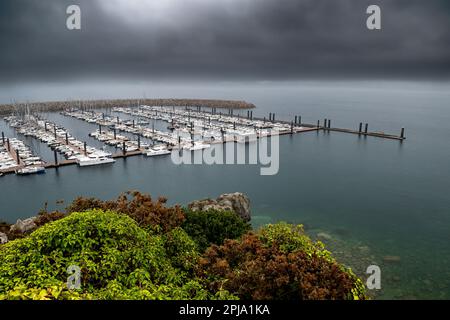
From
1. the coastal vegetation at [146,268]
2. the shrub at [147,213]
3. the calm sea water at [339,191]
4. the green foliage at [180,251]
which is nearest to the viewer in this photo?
the coastal vegetation at [146,268]

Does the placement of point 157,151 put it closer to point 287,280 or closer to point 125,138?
point 125,138

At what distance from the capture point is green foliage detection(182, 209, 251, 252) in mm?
17375

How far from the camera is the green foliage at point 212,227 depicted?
17.4 meters

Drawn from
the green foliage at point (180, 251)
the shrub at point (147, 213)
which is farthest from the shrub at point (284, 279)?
the shrub at point (147, 213)

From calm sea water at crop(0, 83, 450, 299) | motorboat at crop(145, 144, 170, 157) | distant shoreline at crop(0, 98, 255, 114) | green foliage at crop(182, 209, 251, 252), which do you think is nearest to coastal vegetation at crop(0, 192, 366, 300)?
green foliage at crop(182, 209, 251, 252)

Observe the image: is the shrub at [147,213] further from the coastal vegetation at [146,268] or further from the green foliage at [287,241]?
the green foliage at [287,241]

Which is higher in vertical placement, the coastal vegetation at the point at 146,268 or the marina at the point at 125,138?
the coastal vegetation at the point at 146,268

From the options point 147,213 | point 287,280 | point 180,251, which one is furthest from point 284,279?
point 147,213

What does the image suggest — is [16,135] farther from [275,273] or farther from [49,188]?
[275,273]

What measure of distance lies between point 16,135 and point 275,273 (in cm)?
8619

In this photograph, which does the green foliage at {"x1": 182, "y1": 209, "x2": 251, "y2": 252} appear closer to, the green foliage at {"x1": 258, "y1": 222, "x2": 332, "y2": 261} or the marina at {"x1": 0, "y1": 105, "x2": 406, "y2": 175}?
the green foliage at {"x1": 258, "y1": 222, "x2": 332, "y2": 261}

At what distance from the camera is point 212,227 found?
18.4 meters

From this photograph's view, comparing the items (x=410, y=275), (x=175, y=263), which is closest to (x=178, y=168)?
(x=410, y=275)
